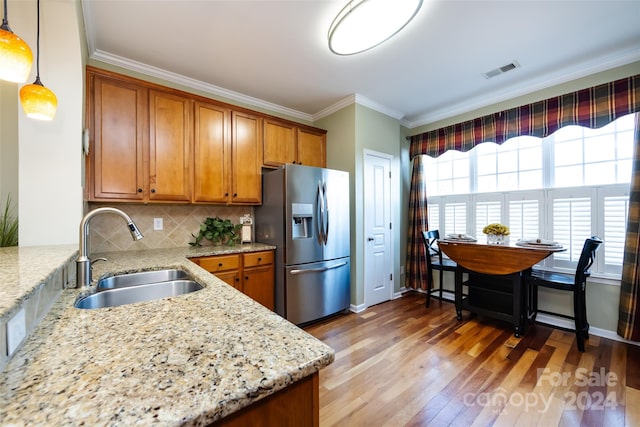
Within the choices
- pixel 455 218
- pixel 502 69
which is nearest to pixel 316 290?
pixel 455 218

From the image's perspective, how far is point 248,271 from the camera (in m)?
2.52

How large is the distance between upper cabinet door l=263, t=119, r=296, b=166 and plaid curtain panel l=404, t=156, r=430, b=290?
1.82 m

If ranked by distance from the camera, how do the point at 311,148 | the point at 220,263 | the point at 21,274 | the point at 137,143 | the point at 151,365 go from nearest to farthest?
the point at 151,365 < the point at 21,274 < the point at 137,143 < the point at 220,263 < the point at 311,148

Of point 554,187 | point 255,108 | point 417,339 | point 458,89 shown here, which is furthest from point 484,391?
point 255,108

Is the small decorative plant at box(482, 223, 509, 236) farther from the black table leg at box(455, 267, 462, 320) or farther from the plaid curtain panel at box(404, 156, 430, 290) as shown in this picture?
the plaid curtain panel at box(404, 156, 430, 290)

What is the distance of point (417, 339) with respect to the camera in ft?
7.87

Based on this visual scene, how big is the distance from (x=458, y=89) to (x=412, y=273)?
245 centimetres

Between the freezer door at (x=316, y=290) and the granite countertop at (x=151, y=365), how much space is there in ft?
5.71

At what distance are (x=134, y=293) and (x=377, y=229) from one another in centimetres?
265

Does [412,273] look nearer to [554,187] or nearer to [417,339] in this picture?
[417,339]

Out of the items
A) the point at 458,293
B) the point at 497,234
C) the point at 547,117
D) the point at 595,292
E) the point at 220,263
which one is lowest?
the point at 458,293

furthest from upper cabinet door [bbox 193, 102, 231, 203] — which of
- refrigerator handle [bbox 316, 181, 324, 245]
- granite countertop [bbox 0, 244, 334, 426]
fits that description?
granite countertop [bbox 0, 244, 334, 426]

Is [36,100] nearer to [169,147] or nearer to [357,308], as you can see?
[169,147]

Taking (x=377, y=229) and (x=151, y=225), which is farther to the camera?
(x=377, y=229)
